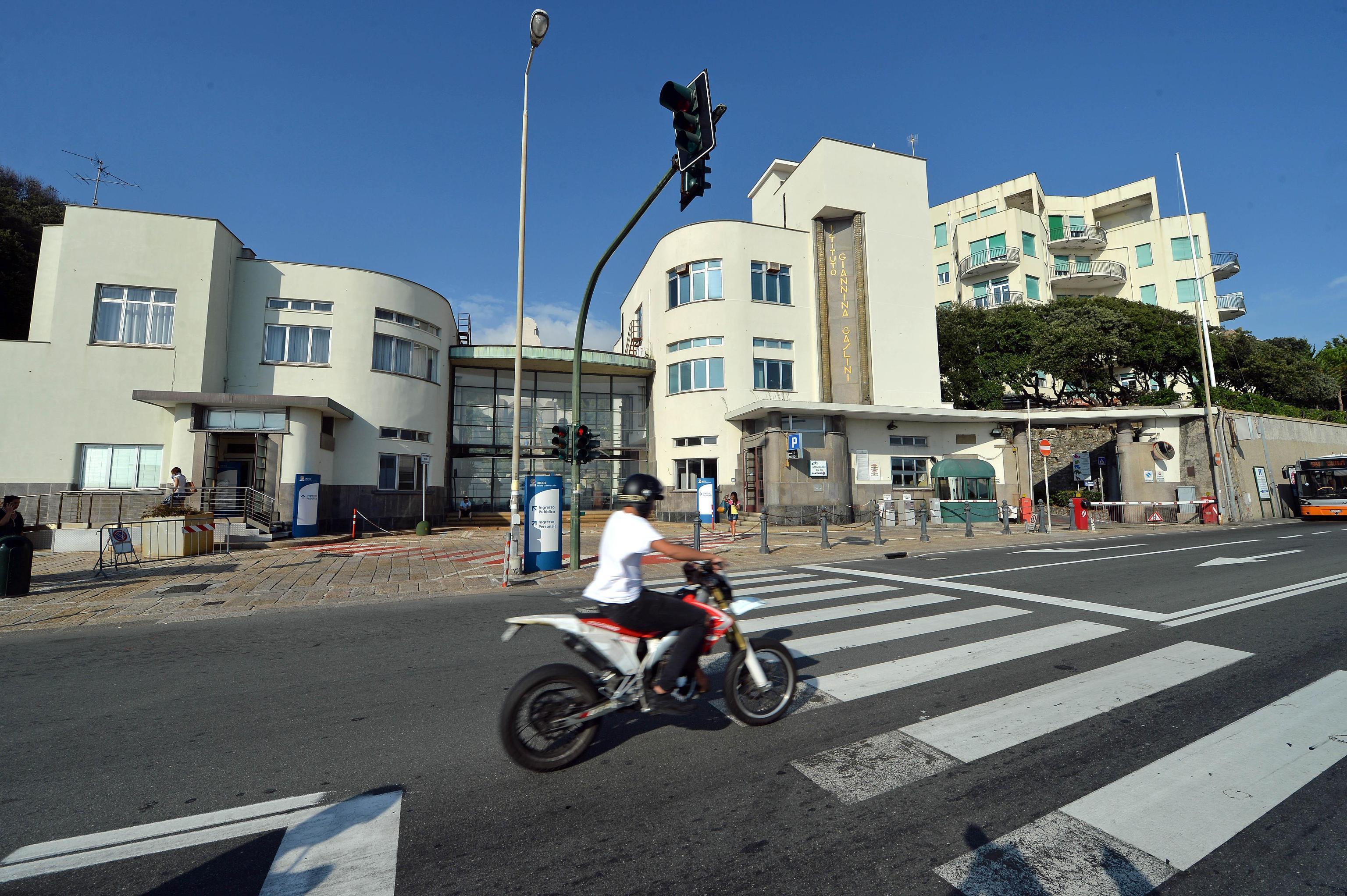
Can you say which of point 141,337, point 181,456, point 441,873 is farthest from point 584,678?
point 141,337

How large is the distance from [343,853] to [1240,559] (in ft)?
52.7

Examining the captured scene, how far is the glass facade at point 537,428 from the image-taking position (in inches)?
1222

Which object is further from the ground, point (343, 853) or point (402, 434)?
point (402, 434)

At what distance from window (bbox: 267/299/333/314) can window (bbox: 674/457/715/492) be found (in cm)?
1618

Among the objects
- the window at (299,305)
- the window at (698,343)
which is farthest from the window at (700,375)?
the window at (299,305)

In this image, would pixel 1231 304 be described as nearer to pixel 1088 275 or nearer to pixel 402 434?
pixel 1088 275

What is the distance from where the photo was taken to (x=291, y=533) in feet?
67.1

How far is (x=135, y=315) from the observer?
21672mm

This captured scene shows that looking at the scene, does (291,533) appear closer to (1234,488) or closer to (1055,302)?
(1234,488)

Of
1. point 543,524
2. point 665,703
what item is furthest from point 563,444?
point 665,703

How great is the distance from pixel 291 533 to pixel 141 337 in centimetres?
929

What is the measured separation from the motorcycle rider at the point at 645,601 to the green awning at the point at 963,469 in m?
26.2

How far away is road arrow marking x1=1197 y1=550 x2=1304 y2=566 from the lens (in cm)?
1159

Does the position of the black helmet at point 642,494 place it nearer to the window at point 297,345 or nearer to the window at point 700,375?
the window at point 297,345
